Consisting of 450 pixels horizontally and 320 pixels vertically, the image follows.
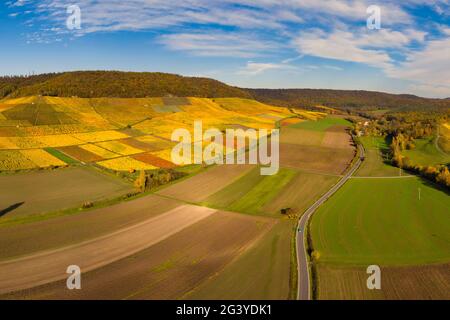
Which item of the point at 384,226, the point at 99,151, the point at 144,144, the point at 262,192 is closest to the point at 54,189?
the point at 99,151

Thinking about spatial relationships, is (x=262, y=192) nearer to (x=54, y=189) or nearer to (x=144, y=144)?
(x=54, y=189)

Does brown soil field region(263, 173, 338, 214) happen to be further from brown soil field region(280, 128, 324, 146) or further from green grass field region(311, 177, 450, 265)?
→ brown soil field region(280, 128, 324, 146)

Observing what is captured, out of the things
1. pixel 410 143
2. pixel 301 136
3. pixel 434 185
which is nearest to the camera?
pixel 434 185

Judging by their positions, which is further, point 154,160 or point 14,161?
point 154,160

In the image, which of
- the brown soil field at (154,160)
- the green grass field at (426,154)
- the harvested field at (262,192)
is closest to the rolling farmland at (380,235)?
the harvested field at (262,192)
